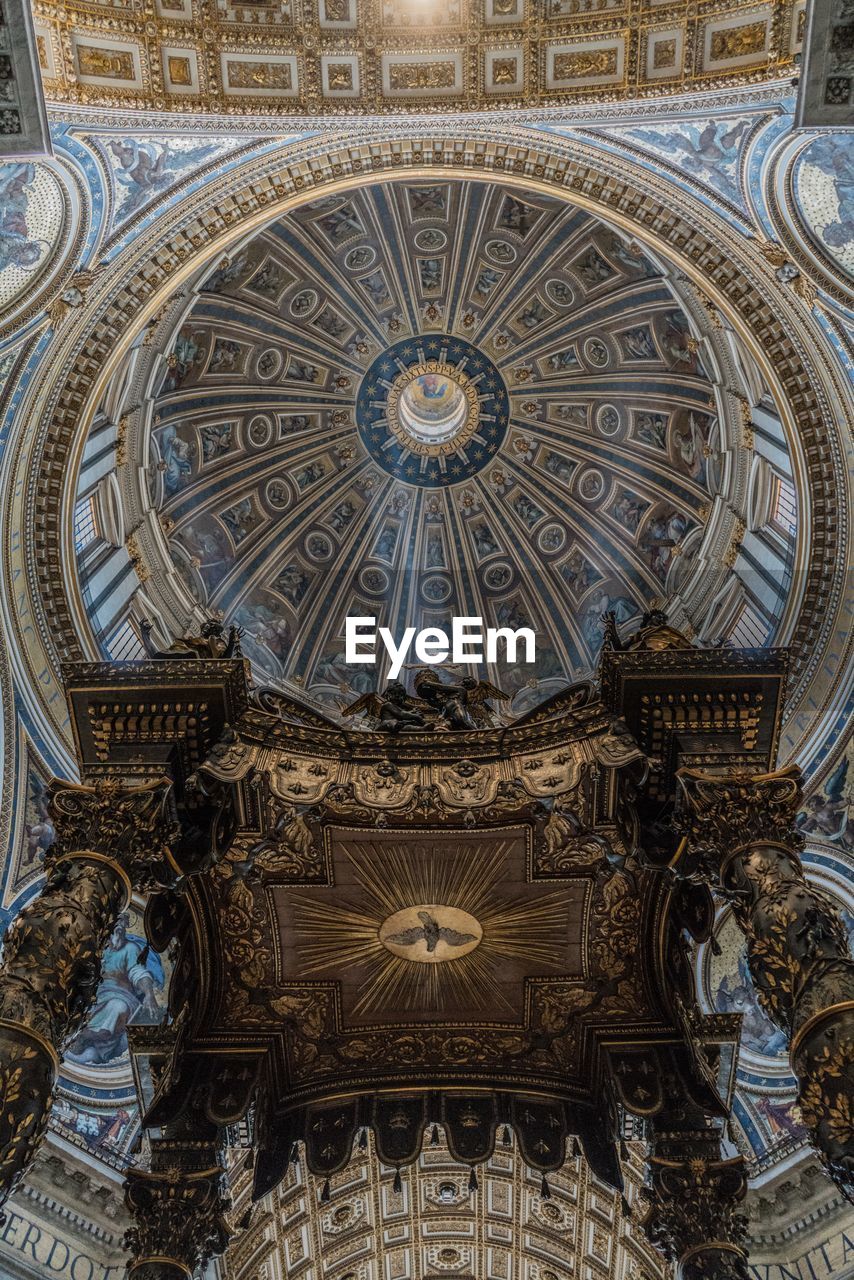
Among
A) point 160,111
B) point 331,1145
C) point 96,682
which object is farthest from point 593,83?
point 331,1145

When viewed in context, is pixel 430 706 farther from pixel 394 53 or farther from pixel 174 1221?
pixel 394 53

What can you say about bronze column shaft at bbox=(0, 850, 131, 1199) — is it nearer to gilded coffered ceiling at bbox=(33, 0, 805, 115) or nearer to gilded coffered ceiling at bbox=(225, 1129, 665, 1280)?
gilded coffered ceiling at bbox=(225, 1129, 665, 1280)

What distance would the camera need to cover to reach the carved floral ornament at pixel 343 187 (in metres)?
13.1

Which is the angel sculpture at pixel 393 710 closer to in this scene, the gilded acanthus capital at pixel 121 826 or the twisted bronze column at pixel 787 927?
the gilded acanthus capital at pixel 121 826

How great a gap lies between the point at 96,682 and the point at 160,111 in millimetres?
8076

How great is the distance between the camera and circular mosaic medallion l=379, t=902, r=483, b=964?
9023mm

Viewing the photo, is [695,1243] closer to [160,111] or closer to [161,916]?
[161,916]

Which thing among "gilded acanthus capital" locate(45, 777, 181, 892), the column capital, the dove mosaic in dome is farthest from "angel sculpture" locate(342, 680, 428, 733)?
the dove mosaic in dome

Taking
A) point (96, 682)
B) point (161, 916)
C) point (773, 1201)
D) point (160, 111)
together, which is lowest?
point (773, 1201)

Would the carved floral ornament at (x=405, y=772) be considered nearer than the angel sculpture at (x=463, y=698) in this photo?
Yes

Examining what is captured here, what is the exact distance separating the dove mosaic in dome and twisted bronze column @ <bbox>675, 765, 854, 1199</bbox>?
35.2 feet

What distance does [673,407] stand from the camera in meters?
19.6

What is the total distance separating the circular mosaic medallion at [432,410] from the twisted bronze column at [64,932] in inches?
649

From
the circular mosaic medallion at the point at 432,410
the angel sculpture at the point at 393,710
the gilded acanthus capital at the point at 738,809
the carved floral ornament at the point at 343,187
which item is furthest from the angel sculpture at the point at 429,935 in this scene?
the circular mosaic medallion at the point at 432,410
